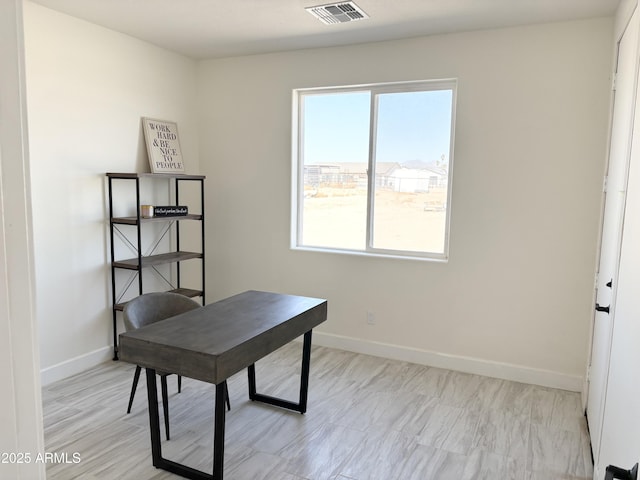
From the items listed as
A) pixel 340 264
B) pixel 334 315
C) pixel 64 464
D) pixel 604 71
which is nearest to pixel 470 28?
pixel 604 71

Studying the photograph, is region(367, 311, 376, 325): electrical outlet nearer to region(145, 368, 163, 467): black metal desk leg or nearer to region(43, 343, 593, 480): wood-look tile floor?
region(43, 343, 593, 480): wood-look tile floor

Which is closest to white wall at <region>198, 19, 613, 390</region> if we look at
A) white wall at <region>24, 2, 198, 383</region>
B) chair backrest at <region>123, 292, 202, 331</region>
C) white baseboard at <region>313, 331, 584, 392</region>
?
white baseboard at <region>313, 331, 584, 392</region>

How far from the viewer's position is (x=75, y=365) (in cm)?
364

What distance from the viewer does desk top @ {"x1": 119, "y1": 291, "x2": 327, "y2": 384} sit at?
A: 2.12 metres

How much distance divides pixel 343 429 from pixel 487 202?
1988 mm

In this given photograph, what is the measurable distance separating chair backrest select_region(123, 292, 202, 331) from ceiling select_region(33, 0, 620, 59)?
1.95 meters

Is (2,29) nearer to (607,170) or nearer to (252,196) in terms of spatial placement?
(607,170)

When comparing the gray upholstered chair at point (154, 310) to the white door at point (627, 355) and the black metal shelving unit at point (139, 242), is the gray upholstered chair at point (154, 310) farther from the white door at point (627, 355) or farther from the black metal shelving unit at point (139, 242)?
the white door at point (627, 355)

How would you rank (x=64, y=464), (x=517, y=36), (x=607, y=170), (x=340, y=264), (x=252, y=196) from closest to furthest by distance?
(x=64, y=464) < (x=607, y=170) < (x=517, y=36) < (x=340, y=264) < (x=252, y=196)

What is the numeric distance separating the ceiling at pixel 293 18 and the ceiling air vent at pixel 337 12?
0.17 feet

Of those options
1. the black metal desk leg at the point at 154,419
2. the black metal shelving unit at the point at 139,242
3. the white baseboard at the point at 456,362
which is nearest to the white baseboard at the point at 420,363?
the white baseboard at the point at 456,362

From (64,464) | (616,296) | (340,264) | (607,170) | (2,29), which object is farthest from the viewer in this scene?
(340,264)

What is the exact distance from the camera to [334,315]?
4.26m

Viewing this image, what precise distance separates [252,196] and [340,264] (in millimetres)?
1099
